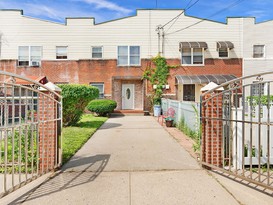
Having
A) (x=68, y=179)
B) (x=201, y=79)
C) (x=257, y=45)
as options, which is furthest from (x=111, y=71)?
(x=68, y=179)

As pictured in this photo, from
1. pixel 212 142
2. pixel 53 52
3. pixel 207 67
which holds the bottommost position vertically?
pixel 212 142

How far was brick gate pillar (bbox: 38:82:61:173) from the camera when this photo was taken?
4992mm

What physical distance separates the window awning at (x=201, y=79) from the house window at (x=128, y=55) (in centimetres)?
397

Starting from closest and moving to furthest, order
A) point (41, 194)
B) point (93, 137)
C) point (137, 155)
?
1. point (41, 194)
2. point (137, 155)
3. point (93, 137)

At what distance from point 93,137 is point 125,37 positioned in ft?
45.1

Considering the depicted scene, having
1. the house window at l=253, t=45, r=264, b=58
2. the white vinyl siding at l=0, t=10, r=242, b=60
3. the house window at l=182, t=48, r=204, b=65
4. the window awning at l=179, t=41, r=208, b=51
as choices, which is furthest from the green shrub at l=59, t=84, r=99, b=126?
the house window at l=253, t=45, r=264, b=58

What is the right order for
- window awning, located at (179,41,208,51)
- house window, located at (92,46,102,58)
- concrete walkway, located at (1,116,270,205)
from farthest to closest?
1. house window, located at (92,46,102,58)
2. window awning, located at (179,41,208,51)
3. concrete walkway, located at (1,116,270,205)

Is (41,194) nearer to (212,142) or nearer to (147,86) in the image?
(212,142)

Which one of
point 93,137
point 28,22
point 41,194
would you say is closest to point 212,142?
point 41,194

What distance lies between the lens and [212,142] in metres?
5.29

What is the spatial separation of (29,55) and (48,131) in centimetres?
1879

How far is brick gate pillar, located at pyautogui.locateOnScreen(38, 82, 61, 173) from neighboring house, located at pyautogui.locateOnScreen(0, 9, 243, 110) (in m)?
15.7

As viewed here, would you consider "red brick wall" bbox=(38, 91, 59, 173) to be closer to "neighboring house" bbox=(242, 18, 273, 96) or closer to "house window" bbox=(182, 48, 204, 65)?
"house window" bbox=(182, 48, 204, 65)

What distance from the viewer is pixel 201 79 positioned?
19859 mm
